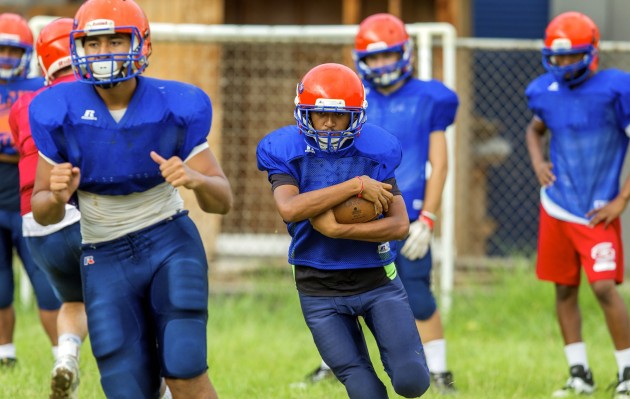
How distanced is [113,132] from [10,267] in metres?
2.70

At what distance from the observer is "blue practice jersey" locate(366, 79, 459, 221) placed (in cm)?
669

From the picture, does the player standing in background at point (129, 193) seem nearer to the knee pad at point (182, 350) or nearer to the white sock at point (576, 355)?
the knee pad at point (182, 350)

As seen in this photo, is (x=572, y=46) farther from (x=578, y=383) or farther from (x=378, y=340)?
(x=378, y=340)

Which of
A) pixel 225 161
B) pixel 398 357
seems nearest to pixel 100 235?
pixel 398 357

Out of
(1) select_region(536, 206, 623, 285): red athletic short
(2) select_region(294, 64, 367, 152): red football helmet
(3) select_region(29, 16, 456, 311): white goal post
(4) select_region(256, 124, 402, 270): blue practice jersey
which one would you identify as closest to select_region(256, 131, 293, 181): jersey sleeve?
(4) select_region(256, 124, 402, 270): blue practice jersey

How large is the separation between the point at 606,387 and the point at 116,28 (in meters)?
3.77

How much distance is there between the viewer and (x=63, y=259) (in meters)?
5.80

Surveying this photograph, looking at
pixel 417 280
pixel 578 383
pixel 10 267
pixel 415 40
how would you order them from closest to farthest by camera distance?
pixel 417 280 < pixel 578 383 < pixel 10 267 < pixel 415 40

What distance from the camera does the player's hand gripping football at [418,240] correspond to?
6547mm

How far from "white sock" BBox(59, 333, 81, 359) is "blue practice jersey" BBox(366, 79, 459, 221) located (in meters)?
2.04

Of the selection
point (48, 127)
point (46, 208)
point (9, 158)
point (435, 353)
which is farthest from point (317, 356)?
point (48, 127)

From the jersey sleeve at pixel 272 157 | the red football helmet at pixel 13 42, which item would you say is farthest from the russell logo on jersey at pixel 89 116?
the red football helmet at pixel 13 42

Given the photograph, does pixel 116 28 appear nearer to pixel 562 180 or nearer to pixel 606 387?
pixel 562 180

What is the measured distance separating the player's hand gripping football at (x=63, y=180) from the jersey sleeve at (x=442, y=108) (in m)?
2.70
